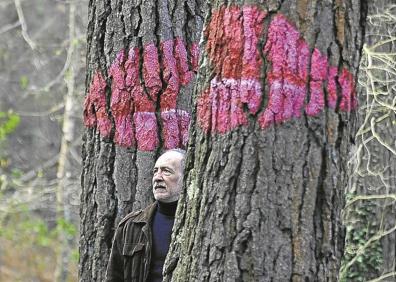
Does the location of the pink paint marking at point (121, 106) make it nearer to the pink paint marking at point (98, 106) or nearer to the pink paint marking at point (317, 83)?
the pink paint marking at point (98, 106)

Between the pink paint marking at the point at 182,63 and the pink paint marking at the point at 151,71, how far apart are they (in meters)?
0.15

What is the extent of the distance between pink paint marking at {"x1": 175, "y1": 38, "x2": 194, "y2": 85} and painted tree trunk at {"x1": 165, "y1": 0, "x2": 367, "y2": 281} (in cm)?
188

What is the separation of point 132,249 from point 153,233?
0.53 feet

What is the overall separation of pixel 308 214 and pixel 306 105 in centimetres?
46

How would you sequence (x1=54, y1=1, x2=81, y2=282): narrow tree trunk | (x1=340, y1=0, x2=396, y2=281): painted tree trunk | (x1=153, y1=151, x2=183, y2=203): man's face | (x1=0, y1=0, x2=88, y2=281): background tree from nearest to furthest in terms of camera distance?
(x1=153, y1=151, x2=183, y2=203): man's face
(x1=340, y1=0, x2=396, y2=281): painted tree trunk
(x1=54, y1=1, x2=81, y2=282): narrow tree trunk
(x1=0, y1=0, x2=88, y2=281): background tree

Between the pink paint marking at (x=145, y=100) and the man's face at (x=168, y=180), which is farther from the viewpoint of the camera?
the pink paint marking at (x=145, y=100)

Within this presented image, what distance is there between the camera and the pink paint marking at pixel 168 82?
6102mm

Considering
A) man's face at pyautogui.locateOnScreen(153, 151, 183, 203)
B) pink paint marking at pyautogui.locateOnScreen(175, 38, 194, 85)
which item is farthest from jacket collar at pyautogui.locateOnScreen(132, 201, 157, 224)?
pink paint marking at pyautogui.locateOnScreen(175, 38, 194, 85)

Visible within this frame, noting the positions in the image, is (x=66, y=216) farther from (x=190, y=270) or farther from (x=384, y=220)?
(x=190, y=270)

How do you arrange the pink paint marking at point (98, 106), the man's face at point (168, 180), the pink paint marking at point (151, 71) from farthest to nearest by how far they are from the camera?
the pink paint marking at point (98, 106), the pink paint marking at point (151, 71), the man's face at point (168, 180)

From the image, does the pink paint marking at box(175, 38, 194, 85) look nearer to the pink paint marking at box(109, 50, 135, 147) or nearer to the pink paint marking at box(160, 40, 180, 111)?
the pink paint marking at box(160, 40, 180, 111)

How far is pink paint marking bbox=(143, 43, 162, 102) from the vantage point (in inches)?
239

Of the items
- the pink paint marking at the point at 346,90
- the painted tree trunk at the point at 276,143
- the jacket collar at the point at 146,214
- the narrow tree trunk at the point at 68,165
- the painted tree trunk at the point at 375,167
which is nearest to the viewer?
the painted tree trunk at the point at 276,143

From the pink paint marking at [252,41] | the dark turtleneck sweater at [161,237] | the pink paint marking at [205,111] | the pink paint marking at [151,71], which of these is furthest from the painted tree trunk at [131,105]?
the pink paint marking at [252,41]
